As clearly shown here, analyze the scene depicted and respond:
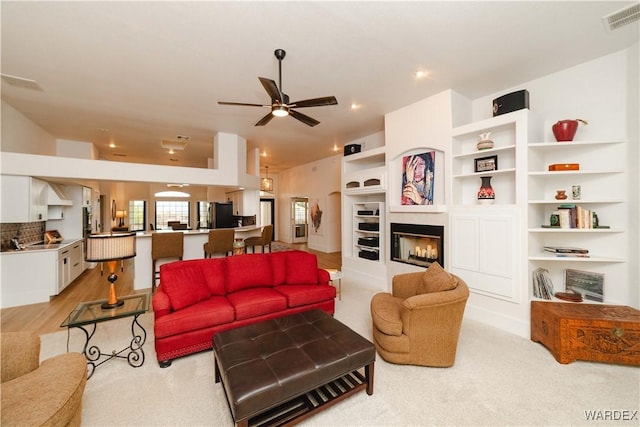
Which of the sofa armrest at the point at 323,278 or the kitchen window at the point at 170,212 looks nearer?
the sofa armrest at the point at 323,278

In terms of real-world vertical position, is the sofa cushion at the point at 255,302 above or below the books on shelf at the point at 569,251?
below

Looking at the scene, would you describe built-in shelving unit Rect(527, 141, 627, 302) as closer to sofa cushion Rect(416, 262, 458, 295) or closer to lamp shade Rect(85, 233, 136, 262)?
sofa cushion Rect(416, 262, 458, 295)

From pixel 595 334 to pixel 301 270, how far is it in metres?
3.04

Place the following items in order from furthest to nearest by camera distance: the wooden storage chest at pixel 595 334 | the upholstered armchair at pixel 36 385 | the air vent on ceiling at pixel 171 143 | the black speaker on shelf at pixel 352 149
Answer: the air vent on ceiling at pixel 171 143
the black speaker on shelf at pixel 352 149
the wooden storage chest at pixel 595 334
the upholstered armchair at pixel 36 385

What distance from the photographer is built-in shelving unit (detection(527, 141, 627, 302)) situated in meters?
2.86

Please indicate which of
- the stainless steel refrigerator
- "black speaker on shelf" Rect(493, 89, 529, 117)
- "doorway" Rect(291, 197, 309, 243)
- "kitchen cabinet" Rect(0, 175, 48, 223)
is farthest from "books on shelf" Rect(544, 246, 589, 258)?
"doorway" Rect(291, 197, 309, 243)

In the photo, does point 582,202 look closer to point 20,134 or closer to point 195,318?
point 195,318

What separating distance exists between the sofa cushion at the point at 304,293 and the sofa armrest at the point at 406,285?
816mm

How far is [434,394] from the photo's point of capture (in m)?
2.02

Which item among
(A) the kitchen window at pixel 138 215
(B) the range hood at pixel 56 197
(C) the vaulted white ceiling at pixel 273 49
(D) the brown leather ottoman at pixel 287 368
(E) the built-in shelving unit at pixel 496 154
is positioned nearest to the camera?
(D) the brown leather ottoman at pixel 287 368

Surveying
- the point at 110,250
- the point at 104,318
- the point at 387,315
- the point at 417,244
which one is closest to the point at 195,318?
the point at 104,318

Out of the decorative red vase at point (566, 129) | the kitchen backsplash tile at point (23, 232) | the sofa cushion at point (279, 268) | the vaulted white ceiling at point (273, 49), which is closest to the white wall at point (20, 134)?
the vaulted white ceiling at point (273, 49)

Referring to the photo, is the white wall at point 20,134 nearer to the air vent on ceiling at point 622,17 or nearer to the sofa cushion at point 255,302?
the sofa cushion at point 255,302

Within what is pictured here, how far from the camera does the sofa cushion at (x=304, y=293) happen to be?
3025 mm
